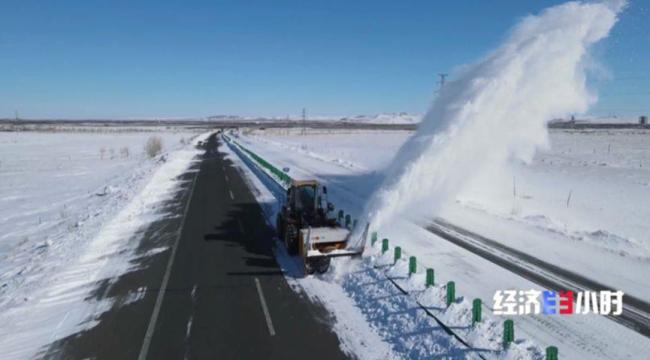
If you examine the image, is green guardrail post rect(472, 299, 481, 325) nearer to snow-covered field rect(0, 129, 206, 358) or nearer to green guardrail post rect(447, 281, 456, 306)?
green guardrail post rect(447, 281, 456, 306)

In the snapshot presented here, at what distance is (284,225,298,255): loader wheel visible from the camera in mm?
15516

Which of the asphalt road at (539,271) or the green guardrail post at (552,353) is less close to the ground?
the green guardrail post at (552,353)

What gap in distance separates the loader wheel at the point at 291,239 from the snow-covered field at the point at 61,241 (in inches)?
211

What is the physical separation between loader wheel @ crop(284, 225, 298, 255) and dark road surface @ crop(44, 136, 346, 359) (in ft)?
2.29

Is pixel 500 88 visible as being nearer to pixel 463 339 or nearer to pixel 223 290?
pixel 463 339

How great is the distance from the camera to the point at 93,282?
13828 millimetres

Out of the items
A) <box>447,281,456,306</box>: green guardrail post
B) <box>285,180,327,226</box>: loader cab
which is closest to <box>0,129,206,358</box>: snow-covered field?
<box>285,180,327,226</box>: loader cab

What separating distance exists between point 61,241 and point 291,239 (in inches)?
383

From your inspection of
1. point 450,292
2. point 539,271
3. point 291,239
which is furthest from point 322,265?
point 539,271

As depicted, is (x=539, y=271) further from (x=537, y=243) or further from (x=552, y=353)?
(x=552, y=353)

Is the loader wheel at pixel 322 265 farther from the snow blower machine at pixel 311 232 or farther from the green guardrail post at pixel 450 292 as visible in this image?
the green guardrail post at pixel 450 292

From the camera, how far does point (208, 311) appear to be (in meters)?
11.7

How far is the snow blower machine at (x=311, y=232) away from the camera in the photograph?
536 inches

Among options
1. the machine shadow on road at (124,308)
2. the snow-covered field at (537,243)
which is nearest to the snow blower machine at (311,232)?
the snow-covered field at (537,243)
